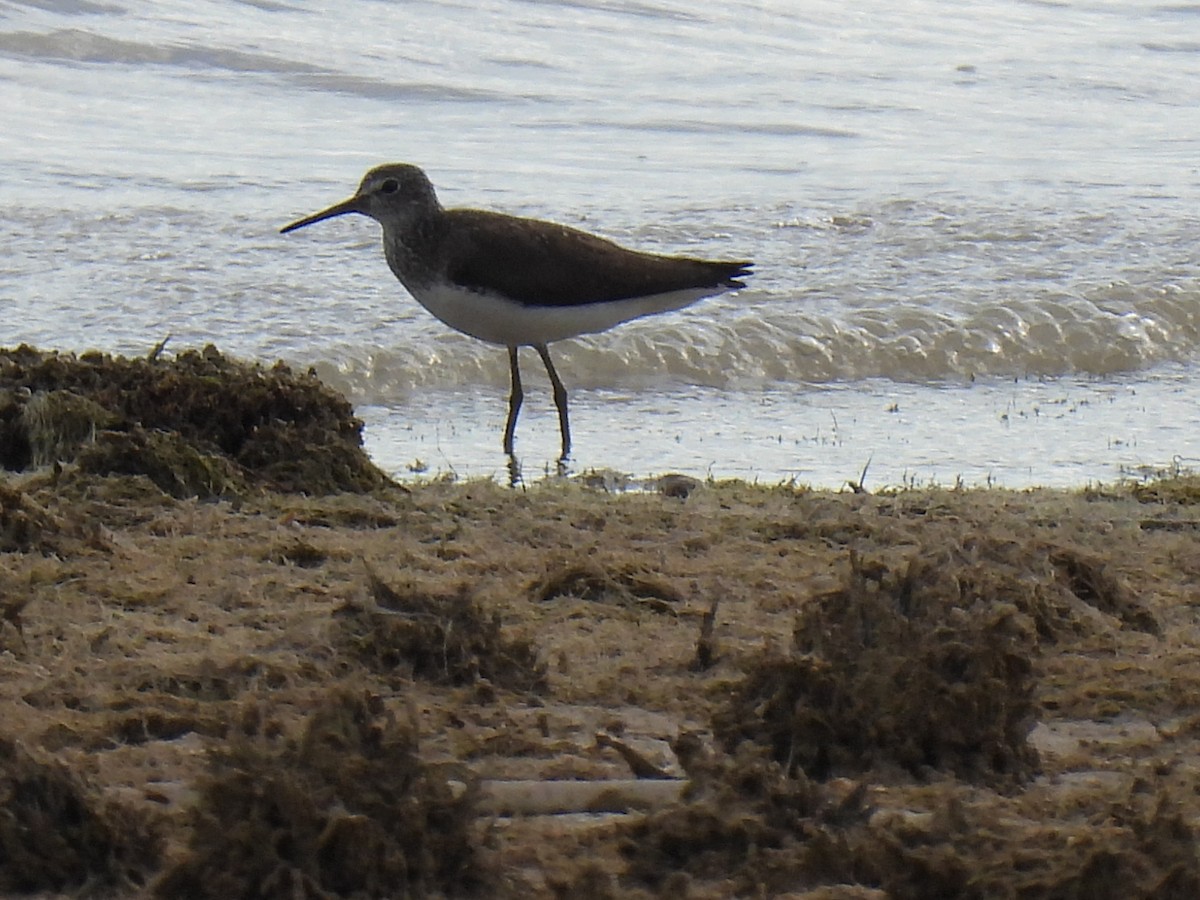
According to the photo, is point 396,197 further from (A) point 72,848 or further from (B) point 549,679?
(A) point 72,848

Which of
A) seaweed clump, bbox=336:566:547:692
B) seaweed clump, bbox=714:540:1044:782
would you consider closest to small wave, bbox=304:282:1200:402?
seaweed clump, bbox=336:566:547:692

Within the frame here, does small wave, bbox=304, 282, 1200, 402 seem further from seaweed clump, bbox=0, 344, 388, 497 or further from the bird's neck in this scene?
seaweed clump, bbox=0, 344, 388, 497

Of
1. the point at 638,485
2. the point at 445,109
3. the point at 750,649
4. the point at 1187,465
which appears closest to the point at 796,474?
the point at 638,485

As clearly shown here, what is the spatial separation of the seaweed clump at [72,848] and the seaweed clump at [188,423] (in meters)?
2.33

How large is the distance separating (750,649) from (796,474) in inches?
111

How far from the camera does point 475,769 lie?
2986 millimetres

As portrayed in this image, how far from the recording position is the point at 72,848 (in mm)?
2615

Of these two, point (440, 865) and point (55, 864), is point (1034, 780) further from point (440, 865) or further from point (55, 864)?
point (55, 864)

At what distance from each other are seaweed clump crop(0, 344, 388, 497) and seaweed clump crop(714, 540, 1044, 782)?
219 cm

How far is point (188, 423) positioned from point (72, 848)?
2.72m

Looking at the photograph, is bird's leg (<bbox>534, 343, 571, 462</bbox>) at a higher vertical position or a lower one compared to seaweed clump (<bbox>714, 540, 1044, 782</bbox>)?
lower

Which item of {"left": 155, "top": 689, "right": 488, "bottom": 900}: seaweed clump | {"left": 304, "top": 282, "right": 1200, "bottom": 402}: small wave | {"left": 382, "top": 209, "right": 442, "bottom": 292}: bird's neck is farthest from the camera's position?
{"left": 304, "top": 282, "right": 1200, "bottom": 402}: small wave

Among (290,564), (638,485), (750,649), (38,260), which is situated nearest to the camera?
(750,649)

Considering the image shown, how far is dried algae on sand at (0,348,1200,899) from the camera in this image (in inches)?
103
